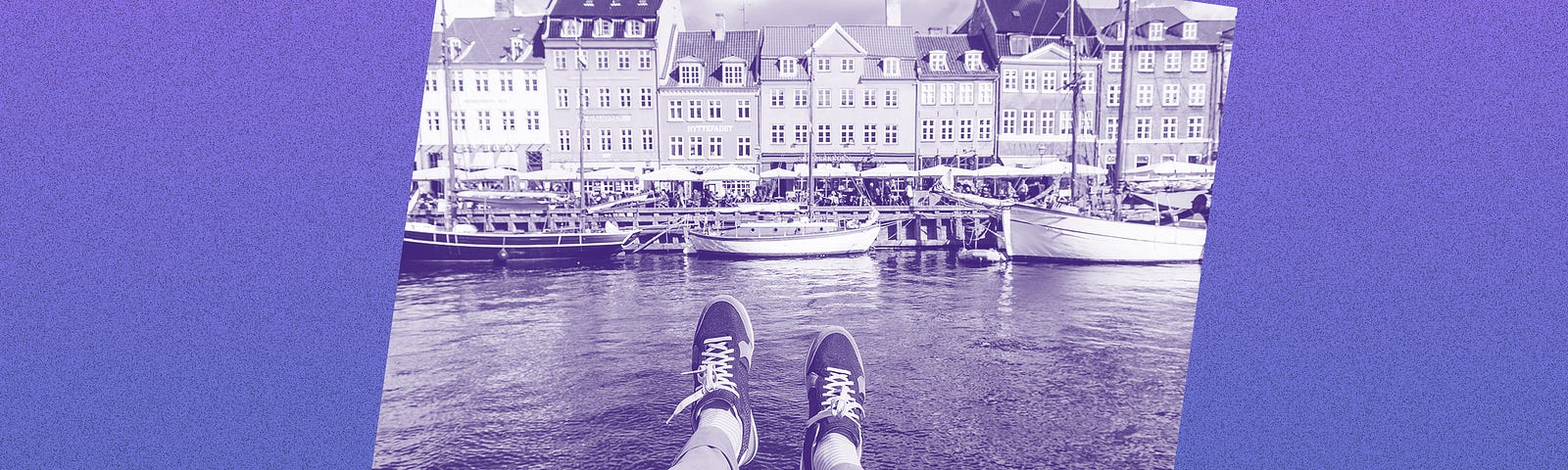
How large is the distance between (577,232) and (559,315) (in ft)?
1.21

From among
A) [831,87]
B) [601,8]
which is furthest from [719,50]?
[601,8]

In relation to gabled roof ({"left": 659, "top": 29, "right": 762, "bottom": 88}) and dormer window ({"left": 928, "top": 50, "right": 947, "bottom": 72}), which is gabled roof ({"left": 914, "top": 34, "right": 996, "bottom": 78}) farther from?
gabled roof ({"left": 659, "top": 29, "right": 762, "bottom": 88})

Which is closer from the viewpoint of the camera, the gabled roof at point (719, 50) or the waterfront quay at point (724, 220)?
the gabled roof at point (719, 50)

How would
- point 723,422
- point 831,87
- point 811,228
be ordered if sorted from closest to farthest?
point 723,422 < point 831,87 < point 811,228

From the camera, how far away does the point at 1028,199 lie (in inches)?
Result: 110

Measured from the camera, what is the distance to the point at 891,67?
267cm

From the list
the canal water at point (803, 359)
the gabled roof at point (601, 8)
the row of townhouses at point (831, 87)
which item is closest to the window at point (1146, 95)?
the row of townhouses at point (831, 87)

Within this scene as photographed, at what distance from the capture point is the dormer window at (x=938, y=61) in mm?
2662

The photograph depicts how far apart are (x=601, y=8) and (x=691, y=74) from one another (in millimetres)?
504

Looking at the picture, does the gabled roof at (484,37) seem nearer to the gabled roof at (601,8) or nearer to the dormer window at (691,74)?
the gabled roof at (601,8)

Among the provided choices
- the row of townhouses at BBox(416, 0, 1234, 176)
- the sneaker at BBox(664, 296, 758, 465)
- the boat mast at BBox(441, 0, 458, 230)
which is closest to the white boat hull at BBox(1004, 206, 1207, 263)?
the row of townhouses at BBox(416, 0, 1234, 176)

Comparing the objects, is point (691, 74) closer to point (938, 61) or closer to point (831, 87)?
point (831, 87)

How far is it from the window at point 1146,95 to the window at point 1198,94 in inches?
5.0

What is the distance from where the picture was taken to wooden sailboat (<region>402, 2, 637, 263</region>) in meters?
2.67
